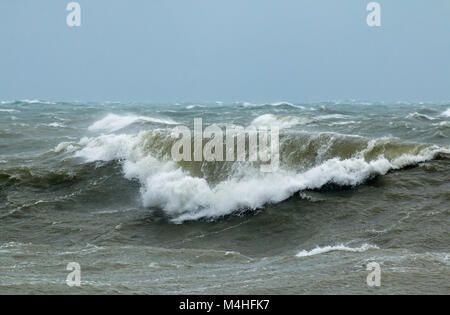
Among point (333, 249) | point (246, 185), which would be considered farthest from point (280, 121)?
point (333, 249)

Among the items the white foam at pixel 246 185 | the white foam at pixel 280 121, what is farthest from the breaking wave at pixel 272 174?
the white foam at pixel 280 121

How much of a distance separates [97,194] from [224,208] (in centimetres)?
403

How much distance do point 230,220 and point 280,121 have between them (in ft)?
79.0

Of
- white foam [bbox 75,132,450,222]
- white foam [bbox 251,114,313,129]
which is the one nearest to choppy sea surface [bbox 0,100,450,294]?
white foam [bbox 75,132,450,222]

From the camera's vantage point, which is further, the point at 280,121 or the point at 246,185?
the point at 280,121

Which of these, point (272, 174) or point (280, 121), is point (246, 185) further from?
point (280, 121)

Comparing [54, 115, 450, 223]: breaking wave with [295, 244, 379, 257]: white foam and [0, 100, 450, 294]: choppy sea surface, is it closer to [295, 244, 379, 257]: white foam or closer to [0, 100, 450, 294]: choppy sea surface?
[0, 100, 450, 294]: choppy sea surface

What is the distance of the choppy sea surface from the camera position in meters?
5.60

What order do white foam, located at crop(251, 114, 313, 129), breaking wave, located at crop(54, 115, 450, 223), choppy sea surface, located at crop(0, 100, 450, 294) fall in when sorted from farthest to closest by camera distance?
white foam, located at crop(251, 114, 313, 129), breaking wave, located at crop(54, 115, 450, 223), choppy sea surface, located at crop(0, 100, 450, 294)

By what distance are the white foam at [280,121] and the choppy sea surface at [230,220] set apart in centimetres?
1555

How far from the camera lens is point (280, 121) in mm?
33719

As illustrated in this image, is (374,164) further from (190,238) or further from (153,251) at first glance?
(153,251)

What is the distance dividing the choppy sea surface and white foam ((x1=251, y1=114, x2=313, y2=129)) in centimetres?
1555
